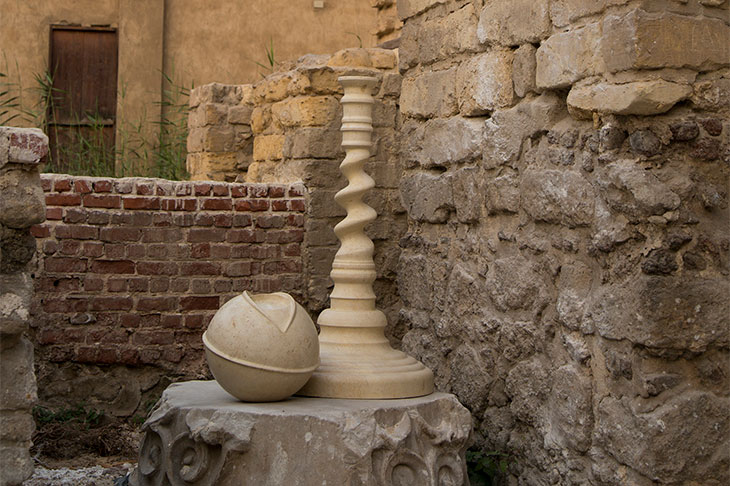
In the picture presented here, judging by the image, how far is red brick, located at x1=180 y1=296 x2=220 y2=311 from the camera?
5117mm

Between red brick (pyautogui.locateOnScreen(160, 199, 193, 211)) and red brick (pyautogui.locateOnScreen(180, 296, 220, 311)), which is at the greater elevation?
red brick (pyautogui.locateOnScreen(160, 199, 193, 211))

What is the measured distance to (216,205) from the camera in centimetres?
514

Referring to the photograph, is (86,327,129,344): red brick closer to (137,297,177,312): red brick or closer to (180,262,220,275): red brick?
(137,297,177,312): red brick

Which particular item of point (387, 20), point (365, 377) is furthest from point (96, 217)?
point (387, 20)

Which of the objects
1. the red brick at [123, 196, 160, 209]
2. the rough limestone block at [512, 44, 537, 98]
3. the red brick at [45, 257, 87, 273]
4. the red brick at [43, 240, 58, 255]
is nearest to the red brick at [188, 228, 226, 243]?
the red brick at [123, 196, 160, 209]

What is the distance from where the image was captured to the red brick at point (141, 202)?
16.4 feet

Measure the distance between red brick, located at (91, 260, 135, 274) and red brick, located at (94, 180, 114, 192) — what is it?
36cm

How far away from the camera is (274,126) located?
567 centimetres

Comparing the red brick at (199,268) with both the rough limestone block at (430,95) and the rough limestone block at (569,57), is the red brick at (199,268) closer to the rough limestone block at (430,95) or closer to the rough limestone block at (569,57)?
the rough limestone block at (430,95)

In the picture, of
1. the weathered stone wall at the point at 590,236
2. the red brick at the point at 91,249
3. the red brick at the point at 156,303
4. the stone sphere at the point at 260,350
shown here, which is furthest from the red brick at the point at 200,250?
the stone sphere at the point at 260,350

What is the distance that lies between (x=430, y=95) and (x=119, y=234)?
1.69m

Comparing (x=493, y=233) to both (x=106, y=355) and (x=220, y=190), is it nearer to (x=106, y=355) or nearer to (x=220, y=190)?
(x=220, y=190)

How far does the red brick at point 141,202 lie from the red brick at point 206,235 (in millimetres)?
226

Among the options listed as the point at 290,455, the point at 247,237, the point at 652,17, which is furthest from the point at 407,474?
the point at 247,237
